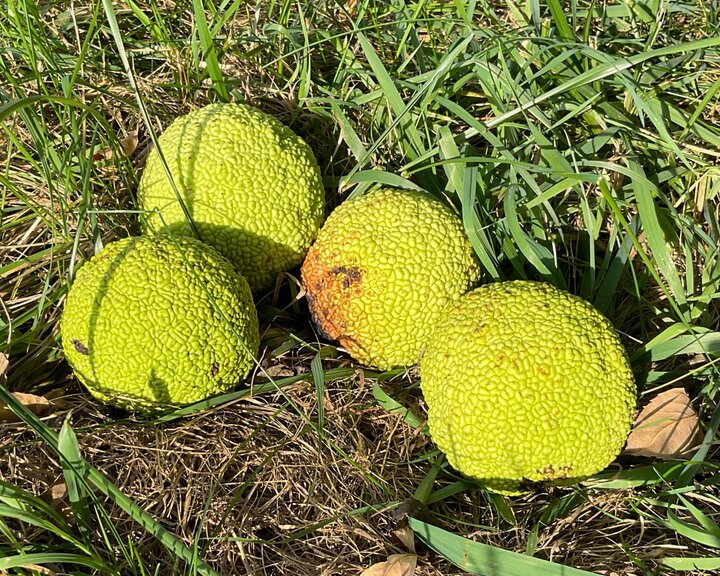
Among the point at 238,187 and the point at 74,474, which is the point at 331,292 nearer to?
the point at 238,187

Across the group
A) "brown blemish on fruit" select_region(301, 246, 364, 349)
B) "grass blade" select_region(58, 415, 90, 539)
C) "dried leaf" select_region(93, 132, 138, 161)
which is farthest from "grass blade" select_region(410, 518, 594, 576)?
"dried leaf" select_region(93, 132, 138, 161)

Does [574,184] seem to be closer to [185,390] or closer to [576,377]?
[576,377]

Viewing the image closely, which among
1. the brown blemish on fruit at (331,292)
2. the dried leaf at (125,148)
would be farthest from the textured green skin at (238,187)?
the dried leaf at (125,148)

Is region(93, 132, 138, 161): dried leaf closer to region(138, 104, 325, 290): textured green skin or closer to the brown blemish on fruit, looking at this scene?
region(138, 104, 325, 290): textured green skin

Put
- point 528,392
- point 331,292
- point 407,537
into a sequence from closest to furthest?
1. point 528,392
2. point 407,537
3. point 331,292

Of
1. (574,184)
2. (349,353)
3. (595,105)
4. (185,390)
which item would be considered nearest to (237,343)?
(185,390)

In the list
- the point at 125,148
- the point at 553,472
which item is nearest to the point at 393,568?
the point at 553,472

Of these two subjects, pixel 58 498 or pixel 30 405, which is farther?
pixel 30 405
